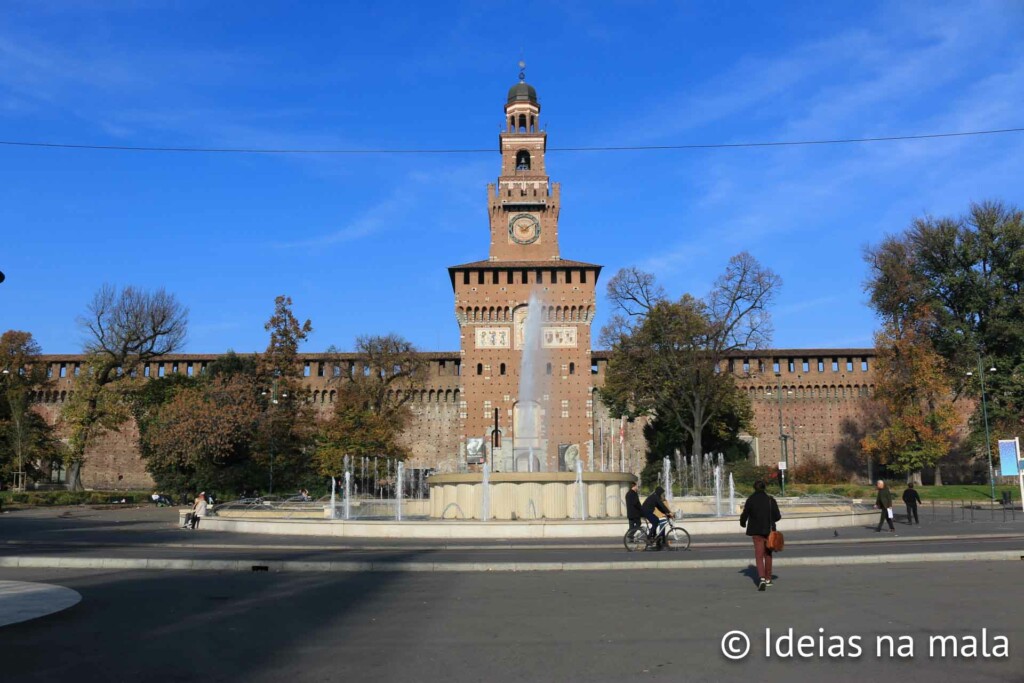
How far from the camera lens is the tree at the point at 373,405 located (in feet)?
157

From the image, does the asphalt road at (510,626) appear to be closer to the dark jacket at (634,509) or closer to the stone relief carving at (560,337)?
the dark jacket at (634,509)

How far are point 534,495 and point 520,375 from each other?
3244cm

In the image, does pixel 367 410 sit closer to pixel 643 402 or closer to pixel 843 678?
A: pixel 643 402

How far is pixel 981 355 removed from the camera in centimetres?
4341

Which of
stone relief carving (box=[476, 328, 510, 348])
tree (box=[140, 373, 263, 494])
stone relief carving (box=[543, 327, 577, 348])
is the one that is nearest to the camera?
tree (box=[140, 373, 263, 494])

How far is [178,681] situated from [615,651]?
326 centimetres

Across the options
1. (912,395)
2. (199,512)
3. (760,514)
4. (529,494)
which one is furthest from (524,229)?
(760,514)

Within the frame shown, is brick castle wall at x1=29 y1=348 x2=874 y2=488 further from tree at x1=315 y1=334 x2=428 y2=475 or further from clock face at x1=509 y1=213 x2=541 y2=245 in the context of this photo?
clock face at x1=509 y1=213 x2=541 y2=245

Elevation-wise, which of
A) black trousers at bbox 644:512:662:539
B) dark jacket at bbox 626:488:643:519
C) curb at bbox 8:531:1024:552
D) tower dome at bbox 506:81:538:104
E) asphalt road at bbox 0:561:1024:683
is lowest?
curb at bbox 8:531:1024:552

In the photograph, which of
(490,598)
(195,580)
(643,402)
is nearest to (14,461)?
(643,402)

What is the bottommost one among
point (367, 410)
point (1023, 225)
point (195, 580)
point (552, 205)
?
point (195, 580)

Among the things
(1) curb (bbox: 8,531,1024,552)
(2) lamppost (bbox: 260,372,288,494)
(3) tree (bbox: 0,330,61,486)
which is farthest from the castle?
(1) curb (bbox: 8,531,1024,552)

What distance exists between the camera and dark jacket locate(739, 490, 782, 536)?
1086 cm

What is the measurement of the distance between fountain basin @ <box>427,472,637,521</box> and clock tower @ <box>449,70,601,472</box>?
30.3 m
